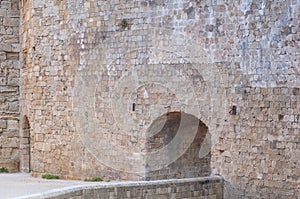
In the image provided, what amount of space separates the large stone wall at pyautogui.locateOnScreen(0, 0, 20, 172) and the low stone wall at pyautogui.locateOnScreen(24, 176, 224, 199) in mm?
5587

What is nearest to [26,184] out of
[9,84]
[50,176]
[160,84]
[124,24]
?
[50,176]

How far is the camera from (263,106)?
38.0 ft

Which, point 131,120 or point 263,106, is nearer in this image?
point 263,106

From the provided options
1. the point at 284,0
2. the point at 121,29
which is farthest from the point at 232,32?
the point at 121,29

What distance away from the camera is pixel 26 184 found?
44.3 ft

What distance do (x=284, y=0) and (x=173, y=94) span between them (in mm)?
2549

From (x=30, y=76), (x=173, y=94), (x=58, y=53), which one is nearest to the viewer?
(x=173, y=94)

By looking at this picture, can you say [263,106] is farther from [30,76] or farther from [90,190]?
[30,76]

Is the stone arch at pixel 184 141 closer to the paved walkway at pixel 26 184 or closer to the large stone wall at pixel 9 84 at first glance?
the paved walkway at pixel 26 184

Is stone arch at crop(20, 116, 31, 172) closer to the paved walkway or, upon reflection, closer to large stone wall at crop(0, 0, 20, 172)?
large stone wall at crop(0, 0, 20, 172)

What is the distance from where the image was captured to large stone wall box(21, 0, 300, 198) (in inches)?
450

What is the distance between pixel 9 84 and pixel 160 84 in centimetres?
462

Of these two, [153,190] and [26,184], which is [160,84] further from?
[26,184]

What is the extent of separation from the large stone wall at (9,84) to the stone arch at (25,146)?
0.53 ft
